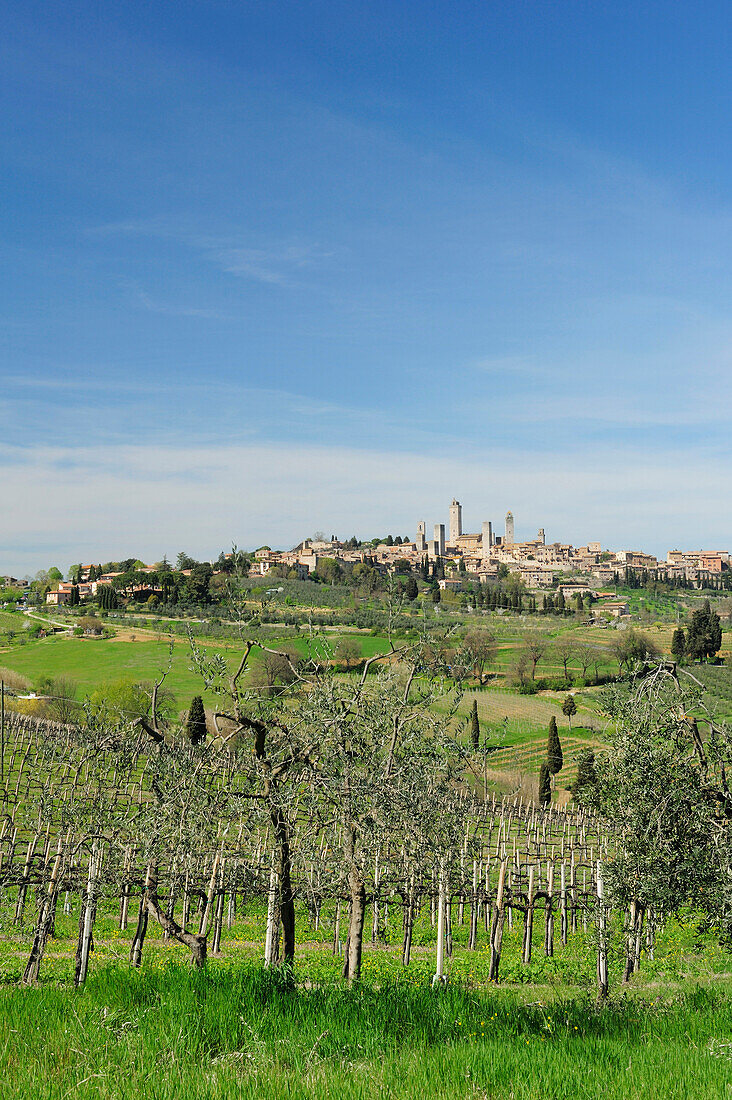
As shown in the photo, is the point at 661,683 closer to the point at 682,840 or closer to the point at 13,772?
the point at 682,840

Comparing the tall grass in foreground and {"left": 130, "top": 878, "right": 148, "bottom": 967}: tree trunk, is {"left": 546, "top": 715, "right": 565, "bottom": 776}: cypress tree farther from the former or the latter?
the tall grass in foreground

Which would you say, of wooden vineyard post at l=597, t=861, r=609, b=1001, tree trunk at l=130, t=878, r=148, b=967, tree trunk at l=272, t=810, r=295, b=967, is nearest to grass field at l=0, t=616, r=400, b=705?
tree trunk at l=130, t=878, r=148, b=967

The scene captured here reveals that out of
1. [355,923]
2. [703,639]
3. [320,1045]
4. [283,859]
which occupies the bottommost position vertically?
[703,639]

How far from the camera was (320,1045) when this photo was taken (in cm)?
574

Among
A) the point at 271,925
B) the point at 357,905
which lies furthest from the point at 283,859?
the point at 271,925

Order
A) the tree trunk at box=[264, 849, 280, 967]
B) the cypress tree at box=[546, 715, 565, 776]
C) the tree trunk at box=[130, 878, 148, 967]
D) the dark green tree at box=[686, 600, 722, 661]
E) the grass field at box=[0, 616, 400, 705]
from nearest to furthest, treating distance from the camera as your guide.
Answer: the tree trunk at box=[264, 849, 280, 967], the tree trunk at box=[130, 878, 148, 967], the cypress tree at box=[546, 715, 565, 776], the grass field at box=[0, 616, 400, 705], the dark green tree at box=[686, 600, 722, 661]

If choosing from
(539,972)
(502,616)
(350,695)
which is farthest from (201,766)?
(502,616)

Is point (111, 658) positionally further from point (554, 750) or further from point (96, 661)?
point (554, 750)

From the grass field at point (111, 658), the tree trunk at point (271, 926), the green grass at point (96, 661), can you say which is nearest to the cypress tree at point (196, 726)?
the tree trunk at point (271, 926)

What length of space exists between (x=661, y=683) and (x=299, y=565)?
189 metres

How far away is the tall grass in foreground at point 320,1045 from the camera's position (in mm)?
→ 5031

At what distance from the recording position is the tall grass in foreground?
5.03 m

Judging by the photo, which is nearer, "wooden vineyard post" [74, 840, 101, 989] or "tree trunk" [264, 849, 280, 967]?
"wooden vineyard post" [74, 840, 101, 989]

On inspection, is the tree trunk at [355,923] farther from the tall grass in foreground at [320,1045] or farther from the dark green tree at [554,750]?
the dark green tree at [554,750]
